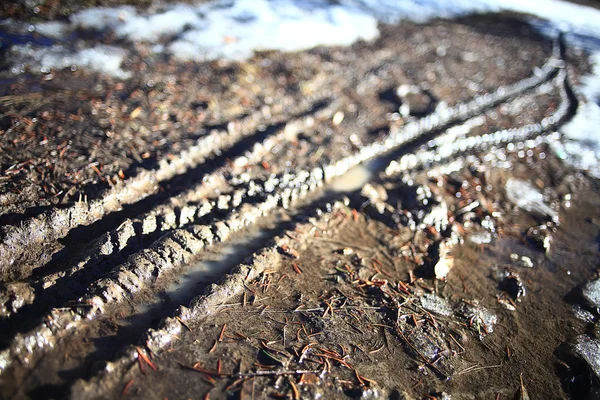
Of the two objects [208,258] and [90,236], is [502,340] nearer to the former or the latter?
[208,258]

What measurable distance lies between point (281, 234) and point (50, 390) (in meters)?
1.93

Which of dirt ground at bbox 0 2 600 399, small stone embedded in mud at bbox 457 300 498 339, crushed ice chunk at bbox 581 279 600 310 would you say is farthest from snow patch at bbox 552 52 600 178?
small stone embedded in mud at bbox 457 300 498 339

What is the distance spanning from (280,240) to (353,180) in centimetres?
140

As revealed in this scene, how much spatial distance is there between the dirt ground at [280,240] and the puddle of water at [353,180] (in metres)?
0.03

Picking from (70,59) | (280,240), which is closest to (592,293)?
(280,240)

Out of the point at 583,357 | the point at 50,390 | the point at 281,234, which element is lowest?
the point at 583,357

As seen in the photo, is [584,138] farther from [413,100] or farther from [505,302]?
[505,302]

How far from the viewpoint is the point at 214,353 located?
2541 mm

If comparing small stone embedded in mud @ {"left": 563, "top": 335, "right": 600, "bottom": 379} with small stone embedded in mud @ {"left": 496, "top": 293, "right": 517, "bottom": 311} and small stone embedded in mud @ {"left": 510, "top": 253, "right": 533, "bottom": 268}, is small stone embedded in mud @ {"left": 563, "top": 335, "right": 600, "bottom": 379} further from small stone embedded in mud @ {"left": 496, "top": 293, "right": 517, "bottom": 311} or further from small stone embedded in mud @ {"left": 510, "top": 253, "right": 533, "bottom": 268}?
small stone embedded in mud @ {"left": 510, "top": 253, "right": 533, "bottom": 268}

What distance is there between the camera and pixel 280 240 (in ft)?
11.4

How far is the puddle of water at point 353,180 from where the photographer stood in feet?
14.4

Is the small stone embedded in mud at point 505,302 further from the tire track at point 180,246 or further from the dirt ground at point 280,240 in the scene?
the tire track at point 180,246

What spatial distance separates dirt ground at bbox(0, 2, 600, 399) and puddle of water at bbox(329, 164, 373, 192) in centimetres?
3

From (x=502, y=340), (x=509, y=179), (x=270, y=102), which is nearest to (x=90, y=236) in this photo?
(x=270, y=102)
